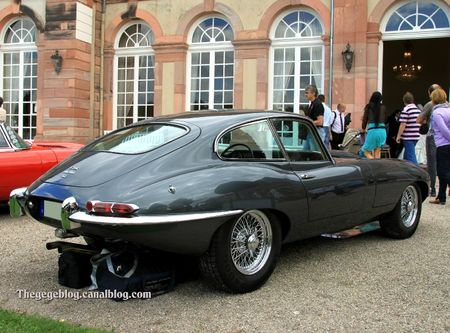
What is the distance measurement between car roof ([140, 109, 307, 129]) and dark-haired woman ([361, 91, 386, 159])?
494 centimetres

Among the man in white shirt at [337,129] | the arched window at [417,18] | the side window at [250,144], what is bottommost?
the side window at [250,144]

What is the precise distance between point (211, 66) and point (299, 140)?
36.5ft

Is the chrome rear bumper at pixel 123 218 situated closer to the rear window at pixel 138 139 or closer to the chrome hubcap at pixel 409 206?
the rear window at pixel 138 139

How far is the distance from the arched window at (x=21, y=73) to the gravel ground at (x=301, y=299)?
13.0m

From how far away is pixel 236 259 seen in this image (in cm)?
381

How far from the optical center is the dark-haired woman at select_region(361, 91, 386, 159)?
9047 millimetres

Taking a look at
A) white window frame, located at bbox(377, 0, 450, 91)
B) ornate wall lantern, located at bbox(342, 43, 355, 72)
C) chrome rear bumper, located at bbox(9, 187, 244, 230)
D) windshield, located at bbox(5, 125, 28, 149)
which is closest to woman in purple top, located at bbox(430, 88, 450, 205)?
chrome rear bumper, located at bbox(9, 187, 244, 230)

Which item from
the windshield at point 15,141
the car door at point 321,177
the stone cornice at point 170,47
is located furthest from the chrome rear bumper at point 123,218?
the stone cornice at point 170,47

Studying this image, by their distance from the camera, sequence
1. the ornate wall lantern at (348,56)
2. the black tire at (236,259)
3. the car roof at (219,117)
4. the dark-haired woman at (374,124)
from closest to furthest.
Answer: the black tire at (236,259) → the car roof at (219,117) → the dark-haired woman at (374,124) → the ornate wall lantern at (348,56)

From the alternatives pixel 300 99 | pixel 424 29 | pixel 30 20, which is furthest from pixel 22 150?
pixel 30 20

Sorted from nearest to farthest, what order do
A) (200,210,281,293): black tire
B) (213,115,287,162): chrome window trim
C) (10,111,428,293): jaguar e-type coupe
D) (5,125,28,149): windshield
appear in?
(10,111,428,293): jaguar e-type coupe → (200,210,281,293): black tire → (213,115,287,162): chrome window trim → (5,125,28,149): windshield

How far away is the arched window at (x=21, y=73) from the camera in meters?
17.2

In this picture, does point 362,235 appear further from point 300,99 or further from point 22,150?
point 300,99

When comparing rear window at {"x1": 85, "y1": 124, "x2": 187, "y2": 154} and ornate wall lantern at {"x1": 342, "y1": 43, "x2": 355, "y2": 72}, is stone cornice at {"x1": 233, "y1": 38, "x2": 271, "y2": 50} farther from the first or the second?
rear window at {"x1": 85, "y1": 124, "x2": 187, "y2": 154}
